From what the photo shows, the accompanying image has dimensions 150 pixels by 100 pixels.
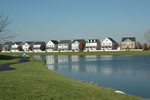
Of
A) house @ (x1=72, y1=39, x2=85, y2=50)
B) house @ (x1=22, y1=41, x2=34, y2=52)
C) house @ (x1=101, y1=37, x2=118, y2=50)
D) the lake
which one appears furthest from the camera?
house @ (x1=22, y1=41, x2=34, y2=52)

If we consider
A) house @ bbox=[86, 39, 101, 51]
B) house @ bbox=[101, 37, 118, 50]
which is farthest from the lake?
house @ bbox=[86, 39, 101, 51]

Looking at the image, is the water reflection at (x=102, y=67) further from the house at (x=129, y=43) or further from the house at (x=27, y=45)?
the house at (x=27, y=45)

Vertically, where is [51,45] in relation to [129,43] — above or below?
above

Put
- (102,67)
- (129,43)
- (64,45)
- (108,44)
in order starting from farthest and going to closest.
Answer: (64,45) → (108,44) → (129,43) → (102,67)

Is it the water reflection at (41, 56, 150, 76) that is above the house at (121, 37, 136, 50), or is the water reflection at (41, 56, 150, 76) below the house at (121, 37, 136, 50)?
below

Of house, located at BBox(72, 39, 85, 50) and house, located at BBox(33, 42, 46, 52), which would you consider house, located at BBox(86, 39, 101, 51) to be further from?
house, located at BBox(33, 42, 46, 52)

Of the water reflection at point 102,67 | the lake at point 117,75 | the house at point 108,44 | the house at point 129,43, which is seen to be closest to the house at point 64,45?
the house at point 108,44

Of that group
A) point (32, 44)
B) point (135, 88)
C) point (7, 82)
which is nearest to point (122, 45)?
point (32, 44)

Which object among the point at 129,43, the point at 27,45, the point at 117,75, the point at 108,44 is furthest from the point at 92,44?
the point at 117,75

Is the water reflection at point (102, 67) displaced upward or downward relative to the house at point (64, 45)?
downward

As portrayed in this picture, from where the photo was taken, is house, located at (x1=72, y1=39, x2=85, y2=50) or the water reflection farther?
house, located at (x1=72, y1=39, x2=85, y2=50)

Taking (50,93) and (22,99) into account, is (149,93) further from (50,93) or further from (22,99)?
(22,99)

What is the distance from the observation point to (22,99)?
27.6 feet

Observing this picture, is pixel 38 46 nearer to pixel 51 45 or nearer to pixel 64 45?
pixel 51 45
